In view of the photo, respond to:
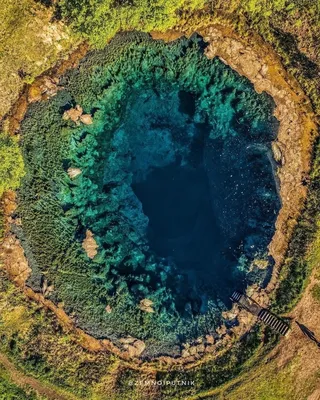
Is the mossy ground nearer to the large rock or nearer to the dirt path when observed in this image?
the dirt path

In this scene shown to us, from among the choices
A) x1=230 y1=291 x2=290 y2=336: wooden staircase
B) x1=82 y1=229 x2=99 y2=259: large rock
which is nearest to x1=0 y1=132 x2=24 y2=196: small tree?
x1=82 y1=229 x2=99 y2=259: large rock

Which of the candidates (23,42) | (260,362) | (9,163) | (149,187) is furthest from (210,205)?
(23,42)

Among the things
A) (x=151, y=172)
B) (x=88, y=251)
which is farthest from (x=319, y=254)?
(x=88, y=251)

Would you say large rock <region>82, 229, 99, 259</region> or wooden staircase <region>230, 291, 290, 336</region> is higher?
wooden staircase <region>230, 291, 290, 336</region>

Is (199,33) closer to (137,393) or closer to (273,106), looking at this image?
(273,106)

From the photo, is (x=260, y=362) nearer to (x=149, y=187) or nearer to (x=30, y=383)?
(x=149, y=187)
